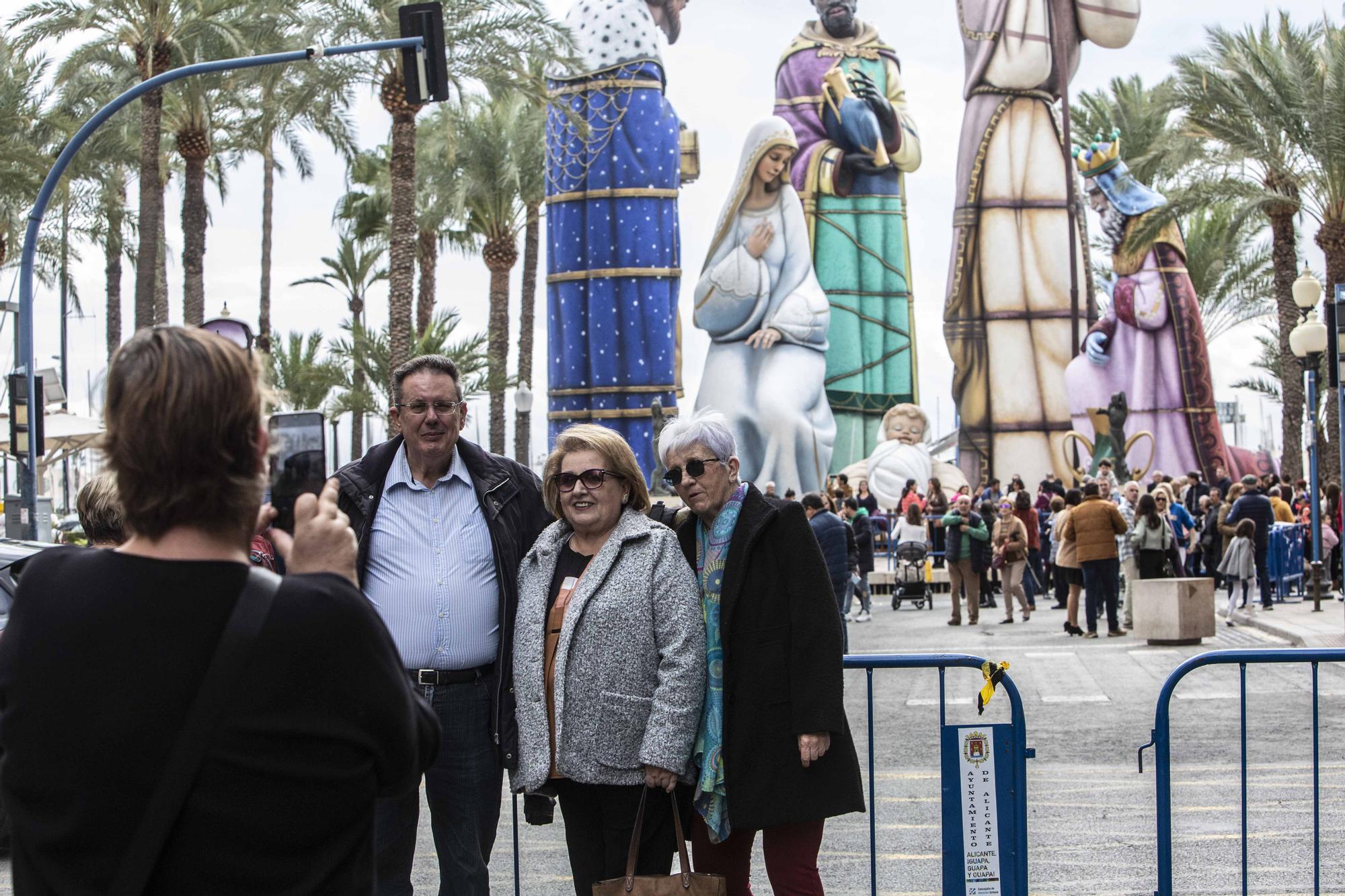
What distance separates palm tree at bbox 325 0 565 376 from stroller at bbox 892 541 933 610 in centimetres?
760

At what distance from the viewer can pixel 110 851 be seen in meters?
2.19

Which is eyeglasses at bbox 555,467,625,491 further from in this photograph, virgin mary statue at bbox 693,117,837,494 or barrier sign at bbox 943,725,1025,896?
virgin mary statue at bbox 693,117,837,494

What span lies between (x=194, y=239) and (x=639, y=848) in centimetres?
2265

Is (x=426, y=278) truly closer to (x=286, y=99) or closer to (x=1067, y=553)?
(x=286, y=99)

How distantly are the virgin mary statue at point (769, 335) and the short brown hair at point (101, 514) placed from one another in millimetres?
29727

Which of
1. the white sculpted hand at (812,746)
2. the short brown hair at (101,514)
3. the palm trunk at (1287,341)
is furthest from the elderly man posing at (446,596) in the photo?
the palm trunk at (1287,341)

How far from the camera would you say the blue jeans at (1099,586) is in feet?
52.2

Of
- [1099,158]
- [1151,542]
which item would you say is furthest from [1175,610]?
[1099,158]

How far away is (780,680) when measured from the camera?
414 cm

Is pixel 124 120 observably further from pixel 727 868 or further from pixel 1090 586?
pixel 727 868

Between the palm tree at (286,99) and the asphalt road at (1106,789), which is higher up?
the palm tree at (286,99)

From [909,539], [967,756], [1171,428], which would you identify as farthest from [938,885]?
[1171,428]

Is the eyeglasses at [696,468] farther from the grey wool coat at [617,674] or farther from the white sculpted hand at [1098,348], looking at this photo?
the white sculpted hand at [1098,348]

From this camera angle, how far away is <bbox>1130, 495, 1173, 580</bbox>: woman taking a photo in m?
16.5
